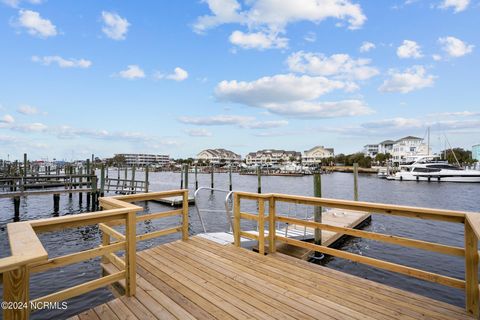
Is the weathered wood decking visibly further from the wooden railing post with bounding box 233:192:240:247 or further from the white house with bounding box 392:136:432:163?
the white house with bounding box 392:136:432:163

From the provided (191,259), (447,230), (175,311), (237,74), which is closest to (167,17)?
(237,74)

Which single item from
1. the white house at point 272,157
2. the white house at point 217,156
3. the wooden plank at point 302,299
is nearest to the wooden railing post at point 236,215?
the wooden plank at point 302,299

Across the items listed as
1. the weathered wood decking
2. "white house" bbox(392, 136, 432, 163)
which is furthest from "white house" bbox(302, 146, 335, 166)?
the weathered wood decking

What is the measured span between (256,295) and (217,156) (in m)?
131

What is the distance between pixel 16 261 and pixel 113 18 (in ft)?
35.7

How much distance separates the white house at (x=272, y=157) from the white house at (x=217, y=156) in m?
9.82

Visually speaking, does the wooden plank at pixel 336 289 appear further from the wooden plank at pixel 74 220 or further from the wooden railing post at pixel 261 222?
the wooden plank at pixel 74 220

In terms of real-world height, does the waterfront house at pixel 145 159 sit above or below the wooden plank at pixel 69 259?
above

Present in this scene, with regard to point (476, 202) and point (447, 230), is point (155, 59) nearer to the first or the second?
point (447, 230)

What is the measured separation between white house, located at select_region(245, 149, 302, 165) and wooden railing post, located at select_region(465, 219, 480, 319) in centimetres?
11522

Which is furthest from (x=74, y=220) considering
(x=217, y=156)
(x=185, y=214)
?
(x=217, y=156)

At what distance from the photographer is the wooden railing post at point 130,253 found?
3.14m

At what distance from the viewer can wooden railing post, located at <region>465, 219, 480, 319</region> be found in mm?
2740

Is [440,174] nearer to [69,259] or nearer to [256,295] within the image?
[256,295]
